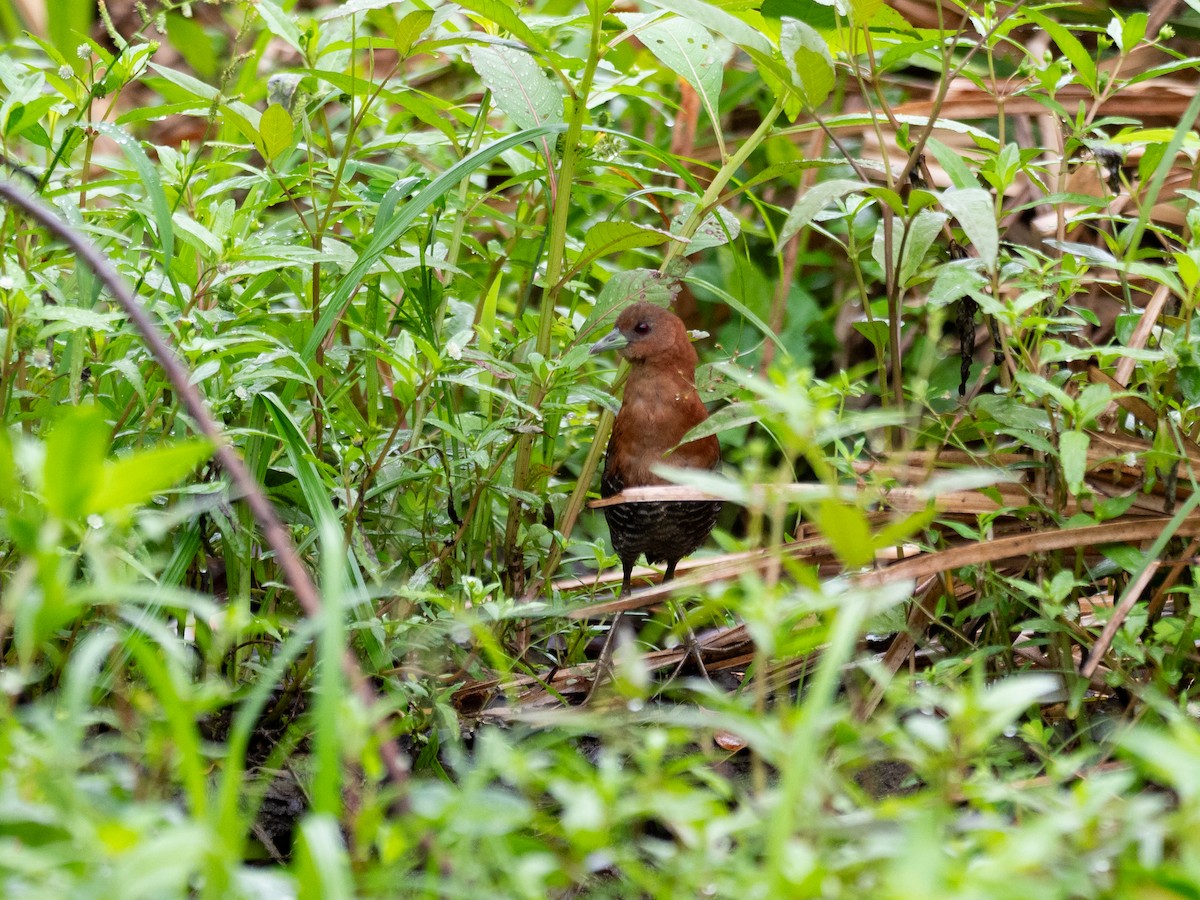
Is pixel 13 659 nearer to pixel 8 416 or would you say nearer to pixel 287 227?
pixel 8 416

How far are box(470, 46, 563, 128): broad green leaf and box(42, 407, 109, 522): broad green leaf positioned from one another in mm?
1457

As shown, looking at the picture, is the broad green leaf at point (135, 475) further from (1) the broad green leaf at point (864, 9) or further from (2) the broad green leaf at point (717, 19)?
(1) the broad green leaf at point (864, 9)

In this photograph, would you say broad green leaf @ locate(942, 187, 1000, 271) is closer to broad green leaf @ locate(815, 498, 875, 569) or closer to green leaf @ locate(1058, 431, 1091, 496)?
green leaf @ locate(1058, 431, 1091, 496)

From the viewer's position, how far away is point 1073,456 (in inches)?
66.8

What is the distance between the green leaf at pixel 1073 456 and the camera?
1.68 meters

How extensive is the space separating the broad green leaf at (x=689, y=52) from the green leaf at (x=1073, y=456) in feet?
3.32

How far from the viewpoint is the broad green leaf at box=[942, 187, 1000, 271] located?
1717 millimetres

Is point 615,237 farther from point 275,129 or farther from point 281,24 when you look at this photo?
point 281,24

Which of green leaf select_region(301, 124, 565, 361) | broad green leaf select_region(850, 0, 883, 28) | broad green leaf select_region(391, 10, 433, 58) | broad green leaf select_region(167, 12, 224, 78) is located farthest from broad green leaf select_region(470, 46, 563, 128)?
broad green leaf select_region(167, 12, 224, 78)

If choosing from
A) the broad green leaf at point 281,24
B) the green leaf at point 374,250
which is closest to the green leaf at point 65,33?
the broad green leaf at point 281,24

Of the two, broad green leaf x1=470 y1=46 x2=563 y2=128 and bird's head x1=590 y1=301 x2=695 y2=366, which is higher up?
broad green leaf x1=470 y1=46 x2=563 y2=128

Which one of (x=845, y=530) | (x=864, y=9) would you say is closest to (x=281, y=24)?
(x=864, y=9)

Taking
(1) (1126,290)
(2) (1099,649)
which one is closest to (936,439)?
(1) (1126,290)

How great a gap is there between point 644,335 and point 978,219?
50.3 inches
